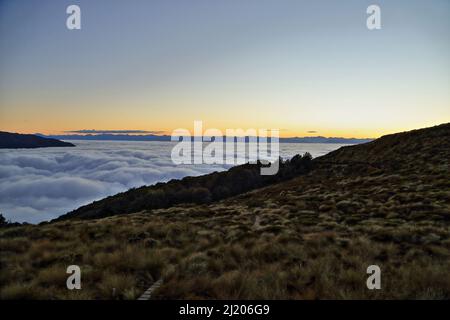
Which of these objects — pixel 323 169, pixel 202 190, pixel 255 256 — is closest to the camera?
pixel 255 256

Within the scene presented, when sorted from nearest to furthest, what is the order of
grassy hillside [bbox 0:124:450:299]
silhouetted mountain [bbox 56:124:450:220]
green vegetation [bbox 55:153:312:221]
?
1. grassy hillside [bbox 0:124:450:299]
2. silhouetted mountain [bbox 56:124:450:220]
3. green vegetation [bbox 55:153:312:221]

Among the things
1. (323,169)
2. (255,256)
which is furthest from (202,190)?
(255,256)

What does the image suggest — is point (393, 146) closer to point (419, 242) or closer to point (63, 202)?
point (419, 242)

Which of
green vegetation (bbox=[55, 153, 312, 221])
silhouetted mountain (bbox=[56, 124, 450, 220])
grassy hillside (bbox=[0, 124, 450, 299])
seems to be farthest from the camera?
green vegetation (bbox=[55, 153, 312, 221])

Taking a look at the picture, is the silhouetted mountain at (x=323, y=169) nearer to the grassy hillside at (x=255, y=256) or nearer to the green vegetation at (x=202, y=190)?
the green vegetation at (x=202, y=190)

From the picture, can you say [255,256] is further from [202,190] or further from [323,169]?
[323,169]

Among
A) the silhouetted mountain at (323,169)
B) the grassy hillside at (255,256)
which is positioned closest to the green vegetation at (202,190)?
the silhouetted mountain at (323,169)

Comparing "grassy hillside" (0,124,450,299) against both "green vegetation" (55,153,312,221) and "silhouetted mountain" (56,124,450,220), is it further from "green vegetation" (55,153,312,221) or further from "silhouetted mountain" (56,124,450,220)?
"green vegetation" (55,153,312,221)

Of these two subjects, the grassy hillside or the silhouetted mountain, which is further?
the silhouetted mountain

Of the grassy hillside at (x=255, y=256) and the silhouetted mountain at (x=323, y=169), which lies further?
the silhouetted mountain at (x=323, y=169)

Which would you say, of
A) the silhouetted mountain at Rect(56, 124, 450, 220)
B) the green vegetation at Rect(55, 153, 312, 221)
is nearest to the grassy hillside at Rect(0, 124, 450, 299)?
the silhouetted mountain at Rect(56, 124, 450, 220)

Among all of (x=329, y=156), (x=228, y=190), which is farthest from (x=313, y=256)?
(x=329, y=156)
